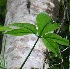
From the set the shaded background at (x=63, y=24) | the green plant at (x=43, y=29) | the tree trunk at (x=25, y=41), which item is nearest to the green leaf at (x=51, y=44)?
the green plant at (x=43, y=29)

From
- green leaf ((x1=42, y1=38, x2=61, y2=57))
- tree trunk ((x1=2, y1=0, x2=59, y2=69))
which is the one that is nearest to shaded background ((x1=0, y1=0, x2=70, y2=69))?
tree trunk ((x1=2, y1=0, x2=59, y2=69))

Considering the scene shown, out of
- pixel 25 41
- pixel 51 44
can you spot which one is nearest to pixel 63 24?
pixel 25 41

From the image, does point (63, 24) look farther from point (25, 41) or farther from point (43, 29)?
point (43, 29)

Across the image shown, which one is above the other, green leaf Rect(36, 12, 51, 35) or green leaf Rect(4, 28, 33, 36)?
green leaf Rect(36, 12, 51, 35)

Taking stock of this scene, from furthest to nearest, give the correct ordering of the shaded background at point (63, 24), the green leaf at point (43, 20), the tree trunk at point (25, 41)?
1. the shaded background at point (63, 24)
2. the tree trunk at point (25, 41)
3. the green leaf at point (43, 20)

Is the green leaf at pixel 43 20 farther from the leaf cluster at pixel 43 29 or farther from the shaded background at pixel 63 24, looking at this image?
the shaded background at pixel 63 24

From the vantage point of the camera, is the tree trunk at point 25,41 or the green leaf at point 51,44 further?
the tree trunk at point 25,41

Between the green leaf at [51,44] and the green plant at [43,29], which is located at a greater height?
the green plant at [43,29]

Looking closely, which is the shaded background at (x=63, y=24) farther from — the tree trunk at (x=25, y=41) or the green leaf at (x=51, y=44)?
the green leaf at (x=51, y=44)

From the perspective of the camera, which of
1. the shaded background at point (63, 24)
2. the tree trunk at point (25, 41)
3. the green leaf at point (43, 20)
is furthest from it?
the shaded background at point (63, 24)

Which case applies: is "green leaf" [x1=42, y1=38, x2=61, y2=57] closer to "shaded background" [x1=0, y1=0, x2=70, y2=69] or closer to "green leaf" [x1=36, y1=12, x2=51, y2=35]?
"green leaf" [x1=36, y1=12, x2=51, y2=35]
